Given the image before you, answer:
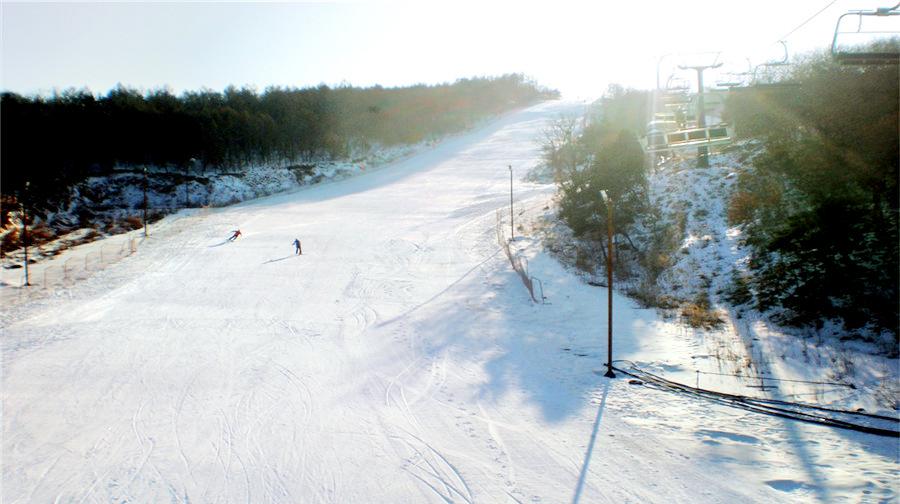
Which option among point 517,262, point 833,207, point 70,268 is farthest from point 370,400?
point 70,268

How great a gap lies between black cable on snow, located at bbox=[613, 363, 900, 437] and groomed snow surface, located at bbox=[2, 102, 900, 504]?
317 mm

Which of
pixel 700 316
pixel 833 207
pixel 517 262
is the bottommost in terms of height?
pixel 700 316

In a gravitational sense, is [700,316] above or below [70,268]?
below

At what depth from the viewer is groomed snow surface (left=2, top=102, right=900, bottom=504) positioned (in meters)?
9.85

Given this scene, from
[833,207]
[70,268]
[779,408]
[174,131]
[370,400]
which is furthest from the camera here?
[174,131]

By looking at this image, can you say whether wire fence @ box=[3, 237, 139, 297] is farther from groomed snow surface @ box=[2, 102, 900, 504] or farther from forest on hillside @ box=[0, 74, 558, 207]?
forest on hillside @ box=[0, 74, 558, 207]

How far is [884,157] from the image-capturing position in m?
14.6

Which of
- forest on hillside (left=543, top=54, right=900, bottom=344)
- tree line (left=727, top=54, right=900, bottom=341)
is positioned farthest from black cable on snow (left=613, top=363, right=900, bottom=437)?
tree line (left=727, top=54, right=900, bottom=341)

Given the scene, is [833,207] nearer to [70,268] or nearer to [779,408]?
[779,408]

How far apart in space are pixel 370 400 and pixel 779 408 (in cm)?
922

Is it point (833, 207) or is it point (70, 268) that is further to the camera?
point (70, 268)

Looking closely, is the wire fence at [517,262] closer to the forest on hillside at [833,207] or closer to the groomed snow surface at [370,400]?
→ the groomed snow surface at [370,400]

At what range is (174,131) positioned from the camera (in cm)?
5716

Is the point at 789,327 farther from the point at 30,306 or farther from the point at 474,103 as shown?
the point at 474,103
